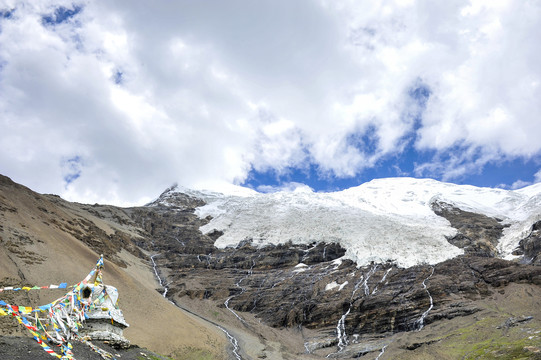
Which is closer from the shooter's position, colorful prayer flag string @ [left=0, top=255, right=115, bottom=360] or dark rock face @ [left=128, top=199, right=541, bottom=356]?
colorful prayer flag string @ [left=0, top=255, right=115, bottom=360]

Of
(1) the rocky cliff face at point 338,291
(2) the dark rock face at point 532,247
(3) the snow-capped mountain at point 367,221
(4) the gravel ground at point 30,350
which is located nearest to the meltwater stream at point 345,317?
(1) the rocky cliff face at point 338,291

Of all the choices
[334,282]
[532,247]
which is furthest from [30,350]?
[532,247]

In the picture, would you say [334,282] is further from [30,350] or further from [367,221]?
[30,350]

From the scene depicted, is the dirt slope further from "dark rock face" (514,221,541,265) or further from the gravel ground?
"dark rock face" (514,221,541,265)

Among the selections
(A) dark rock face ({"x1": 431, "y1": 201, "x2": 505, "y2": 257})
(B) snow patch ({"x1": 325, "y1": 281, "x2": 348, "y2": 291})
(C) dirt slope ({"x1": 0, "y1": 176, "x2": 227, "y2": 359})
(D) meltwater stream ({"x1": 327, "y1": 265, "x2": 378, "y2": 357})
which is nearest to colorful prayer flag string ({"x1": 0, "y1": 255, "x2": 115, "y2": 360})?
(C) dirt slope ({"x1": 0, "y1": 176, "x2": 227, "y2": 359})

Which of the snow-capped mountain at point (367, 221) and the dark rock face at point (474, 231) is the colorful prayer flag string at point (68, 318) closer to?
the snow-capped mountain at point (367, 221)

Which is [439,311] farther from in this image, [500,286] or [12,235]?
[12,235]

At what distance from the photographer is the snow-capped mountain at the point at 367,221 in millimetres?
104375

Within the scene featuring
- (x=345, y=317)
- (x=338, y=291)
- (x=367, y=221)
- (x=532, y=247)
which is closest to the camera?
(x=345, y=317)

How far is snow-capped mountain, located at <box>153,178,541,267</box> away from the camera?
10438cm

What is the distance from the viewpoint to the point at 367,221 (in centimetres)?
12788

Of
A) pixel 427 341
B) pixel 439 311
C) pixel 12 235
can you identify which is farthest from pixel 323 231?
pixel 12 235

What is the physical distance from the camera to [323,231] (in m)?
122

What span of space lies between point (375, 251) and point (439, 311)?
3223cm
